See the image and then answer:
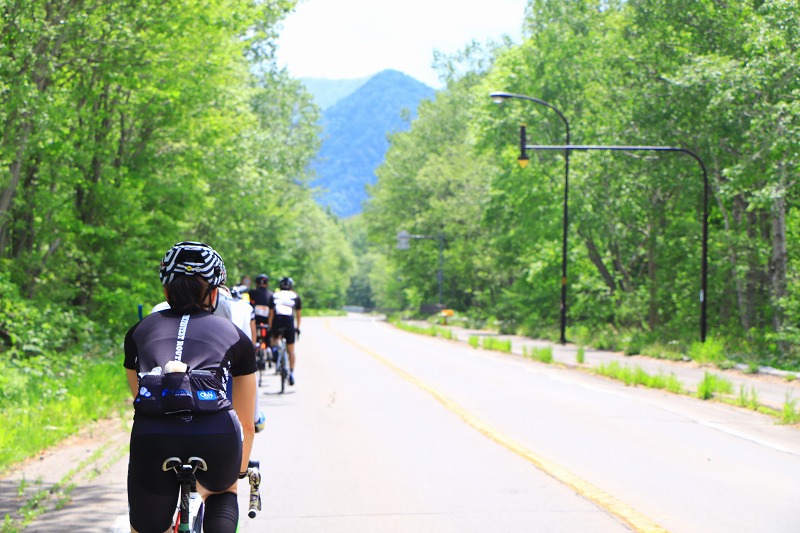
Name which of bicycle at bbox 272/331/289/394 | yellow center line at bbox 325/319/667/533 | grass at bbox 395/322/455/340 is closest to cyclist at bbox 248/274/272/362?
bicycle at bbox 272/331/289/394

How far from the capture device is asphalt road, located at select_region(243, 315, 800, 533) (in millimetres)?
7477

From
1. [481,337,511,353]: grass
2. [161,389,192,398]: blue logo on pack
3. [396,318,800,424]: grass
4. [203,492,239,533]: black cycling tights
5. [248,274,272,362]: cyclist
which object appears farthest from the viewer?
[481,337,511,353]: grass

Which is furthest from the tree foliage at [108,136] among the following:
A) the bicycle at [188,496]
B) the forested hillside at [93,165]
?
the bicycle at [188,496]

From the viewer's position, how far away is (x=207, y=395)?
3.96 meters

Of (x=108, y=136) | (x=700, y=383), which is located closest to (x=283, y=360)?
(x=700, y=383)

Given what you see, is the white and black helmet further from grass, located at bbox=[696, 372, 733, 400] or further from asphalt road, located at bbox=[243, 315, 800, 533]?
grass, located at bbox=[696, 372, 733, 400]

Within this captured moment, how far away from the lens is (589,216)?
1500 inches

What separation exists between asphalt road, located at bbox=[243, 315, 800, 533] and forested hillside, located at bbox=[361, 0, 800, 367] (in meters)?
10.3

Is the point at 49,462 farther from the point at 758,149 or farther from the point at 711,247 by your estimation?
the point at 711,247

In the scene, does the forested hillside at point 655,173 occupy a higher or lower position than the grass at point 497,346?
higher

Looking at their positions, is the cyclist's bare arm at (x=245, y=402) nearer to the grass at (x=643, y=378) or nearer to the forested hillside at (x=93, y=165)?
the forested hillside at (x=93, y=165)

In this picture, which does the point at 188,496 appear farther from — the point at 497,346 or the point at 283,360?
the point at 497,346

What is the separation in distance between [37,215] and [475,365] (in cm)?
1141

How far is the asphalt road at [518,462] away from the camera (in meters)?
7.48
